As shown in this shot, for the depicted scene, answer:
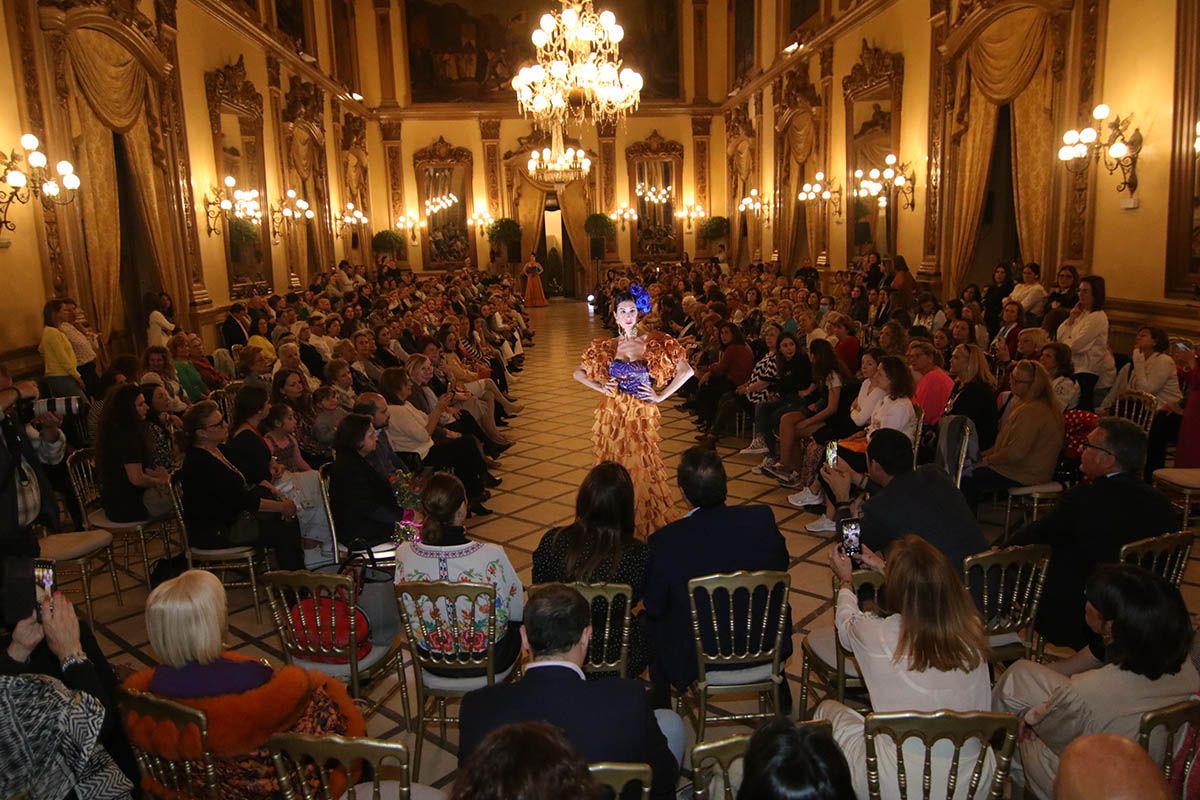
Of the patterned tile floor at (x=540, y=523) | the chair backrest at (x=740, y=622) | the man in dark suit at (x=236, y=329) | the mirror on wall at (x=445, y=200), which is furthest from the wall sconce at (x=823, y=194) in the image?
the chair backrest at (x=740, y=622)

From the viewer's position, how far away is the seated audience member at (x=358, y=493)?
4.33 m

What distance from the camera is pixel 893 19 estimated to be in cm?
1216

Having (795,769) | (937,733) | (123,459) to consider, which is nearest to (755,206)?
(123,459)

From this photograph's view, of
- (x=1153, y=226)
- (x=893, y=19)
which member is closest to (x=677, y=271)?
(x=893, y=19)

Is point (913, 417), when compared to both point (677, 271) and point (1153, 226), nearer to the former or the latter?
point (1153, 226)

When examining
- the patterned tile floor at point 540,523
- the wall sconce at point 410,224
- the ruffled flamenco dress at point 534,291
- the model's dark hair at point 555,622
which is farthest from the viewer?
the wall sconce at point 410,224

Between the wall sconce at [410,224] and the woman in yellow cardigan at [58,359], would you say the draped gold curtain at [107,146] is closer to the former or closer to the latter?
the woman in yellow cardigan at [58,359]

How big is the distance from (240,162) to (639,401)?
10.0m

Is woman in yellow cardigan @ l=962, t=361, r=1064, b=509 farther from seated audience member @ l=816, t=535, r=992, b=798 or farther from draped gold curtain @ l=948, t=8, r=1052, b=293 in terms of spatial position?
draped gold curtain @ l=948, t=8, r=1052, b=293

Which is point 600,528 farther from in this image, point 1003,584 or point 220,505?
point 220,505

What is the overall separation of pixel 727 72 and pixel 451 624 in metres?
22.4

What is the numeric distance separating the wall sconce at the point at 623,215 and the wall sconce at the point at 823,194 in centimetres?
822

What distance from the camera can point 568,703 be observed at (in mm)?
2111

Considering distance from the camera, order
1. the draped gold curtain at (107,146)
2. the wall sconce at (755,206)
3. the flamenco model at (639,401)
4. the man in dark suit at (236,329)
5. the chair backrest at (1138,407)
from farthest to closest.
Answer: the wall sconce at (755,206)
the man in dark suit at (236,329)
the draped gold curtain at (107,146)
the chair backrest at (1138,407)
the flamenco model at (639,401)
